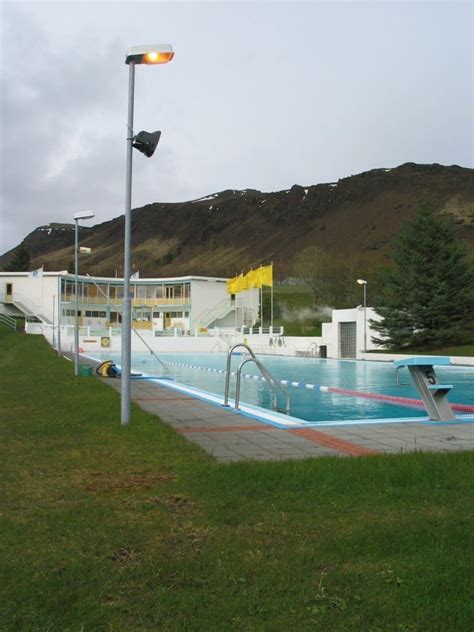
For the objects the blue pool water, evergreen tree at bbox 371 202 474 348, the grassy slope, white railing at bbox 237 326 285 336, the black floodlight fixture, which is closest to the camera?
the black floodlight fixture

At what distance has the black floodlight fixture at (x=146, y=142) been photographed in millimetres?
7770

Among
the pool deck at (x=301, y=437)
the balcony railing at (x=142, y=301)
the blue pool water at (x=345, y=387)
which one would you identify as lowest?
the blue pool water at (x=345, y=387)

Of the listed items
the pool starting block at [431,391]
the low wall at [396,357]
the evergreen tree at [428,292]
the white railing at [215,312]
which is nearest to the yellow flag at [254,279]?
the evergreen tree at [428,292]

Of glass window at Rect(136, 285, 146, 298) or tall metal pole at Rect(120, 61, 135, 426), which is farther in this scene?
glass window at Rect(136, 285, 146, 298)

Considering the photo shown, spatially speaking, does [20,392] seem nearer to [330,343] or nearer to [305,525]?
[305,525]

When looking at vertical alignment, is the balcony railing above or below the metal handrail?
above

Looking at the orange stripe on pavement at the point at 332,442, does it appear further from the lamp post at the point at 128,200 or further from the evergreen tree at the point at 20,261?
the evergreen tree at the point at 20,261

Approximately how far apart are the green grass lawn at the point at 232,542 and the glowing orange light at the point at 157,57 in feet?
15.5

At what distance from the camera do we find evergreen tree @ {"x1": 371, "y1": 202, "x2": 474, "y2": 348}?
31453 millimetres

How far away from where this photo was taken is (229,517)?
394 cm

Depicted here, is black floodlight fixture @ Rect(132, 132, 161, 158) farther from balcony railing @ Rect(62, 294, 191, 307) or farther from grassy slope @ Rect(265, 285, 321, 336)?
balcony railing @ Rect(62, 294, 191, 307)

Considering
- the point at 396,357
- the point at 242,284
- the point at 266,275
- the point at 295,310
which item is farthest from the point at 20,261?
the point at 396,357

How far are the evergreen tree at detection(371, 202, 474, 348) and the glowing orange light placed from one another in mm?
26147

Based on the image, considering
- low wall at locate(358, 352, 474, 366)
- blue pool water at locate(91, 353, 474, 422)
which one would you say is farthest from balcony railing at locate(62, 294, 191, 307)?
blue pool water at locate(91, 353, 474, 422)
